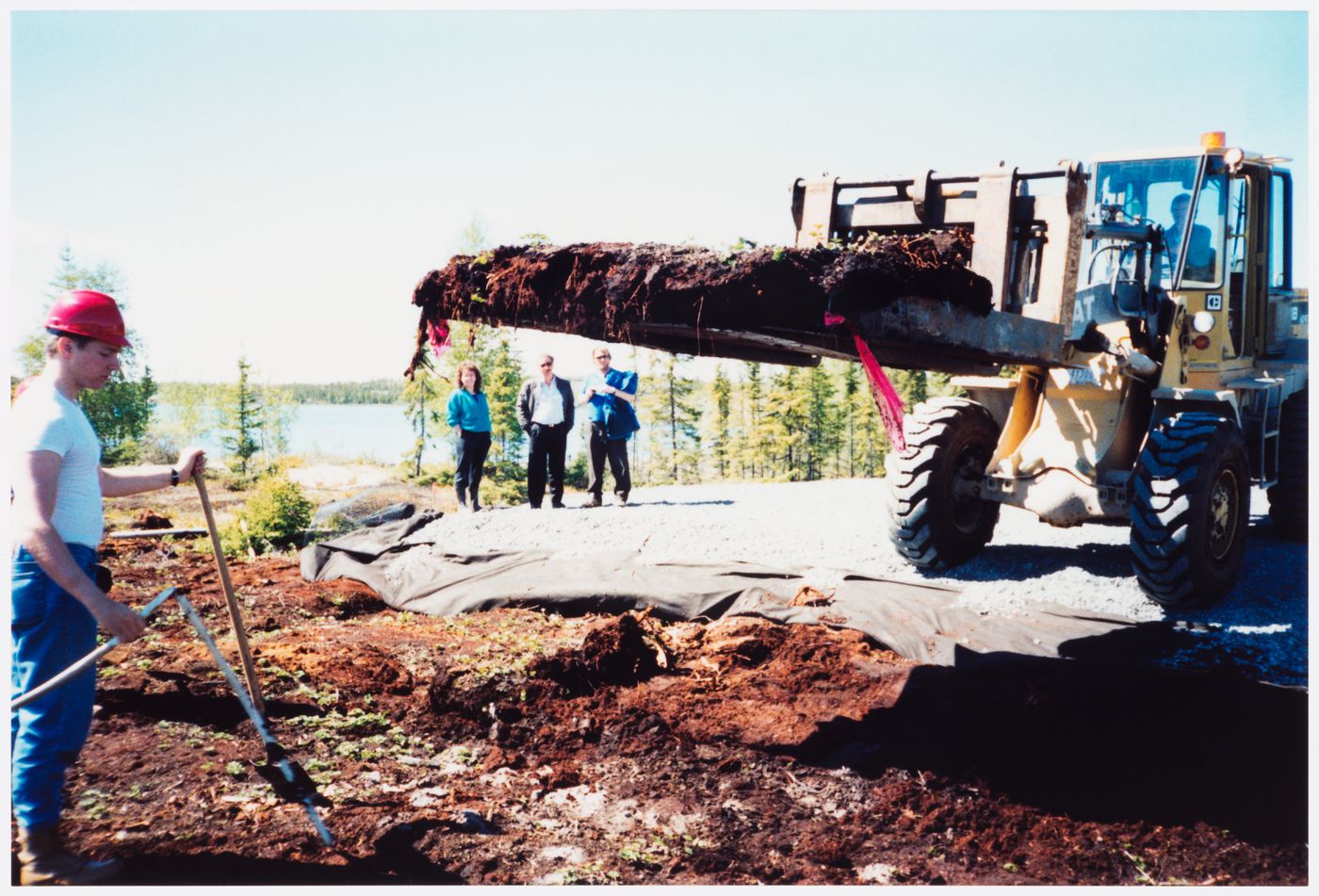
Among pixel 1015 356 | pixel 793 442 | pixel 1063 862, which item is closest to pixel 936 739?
pixel 1063 862

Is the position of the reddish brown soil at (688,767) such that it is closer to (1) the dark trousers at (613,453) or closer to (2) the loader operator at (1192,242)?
(2) the loader operator at (1192,242)

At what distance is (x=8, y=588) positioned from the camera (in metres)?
2.74

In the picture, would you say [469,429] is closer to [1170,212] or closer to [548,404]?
[548,404]

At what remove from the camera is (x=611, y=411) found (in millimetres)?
9477

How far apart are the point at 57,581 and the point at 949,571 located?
5.46 m

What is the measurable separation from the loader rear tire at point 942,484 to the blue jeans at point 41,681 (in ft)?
15.5

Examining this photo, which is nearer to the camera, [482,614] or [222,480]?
[482,614]

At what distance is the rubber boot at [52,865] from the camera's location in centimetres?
275

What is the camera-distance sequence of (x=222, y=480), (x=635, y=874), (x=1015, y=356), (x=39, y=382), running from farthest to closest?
A: (x=222, y=480) → (x=1015, y=356) → (x=635, y=874) → (x=39, y=382)

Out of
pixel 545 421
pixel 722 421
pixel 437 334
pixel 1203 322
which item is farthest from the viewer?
pixel 722 421

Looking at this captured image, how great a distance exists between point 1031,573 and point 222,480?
18288 millimetres

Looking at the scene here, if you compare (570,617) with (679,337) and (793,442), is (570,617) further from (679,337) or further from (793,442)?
(793,442)

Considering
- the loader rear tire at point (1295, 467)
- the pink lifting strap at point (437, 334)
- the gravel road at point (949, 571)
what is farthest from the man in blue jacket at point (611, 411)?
the loader rear tire at point (1295, 467)

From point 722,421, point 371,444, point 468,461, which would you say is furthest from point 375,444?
point 468,461
